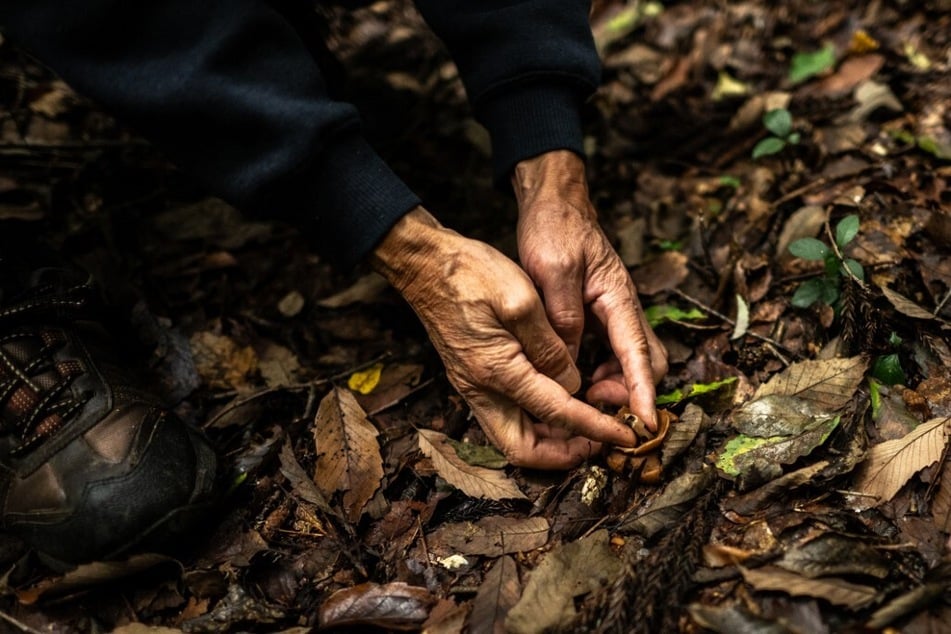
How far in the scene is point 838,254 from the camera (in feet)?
6.94

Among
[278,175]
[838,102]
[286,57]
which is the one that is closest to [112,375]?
[278,175]

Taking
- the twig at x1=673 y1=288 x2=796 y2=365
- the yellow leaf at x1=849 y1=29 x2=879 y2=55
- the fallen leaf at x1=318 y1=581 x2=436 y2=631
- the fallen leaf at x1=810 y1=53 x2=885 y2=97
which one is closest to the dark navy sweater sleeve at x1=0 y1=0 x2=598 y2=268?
the fallen leaf at x1=318 y1=581 x2=436 y2=631

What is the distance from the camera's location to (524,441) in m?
1.94

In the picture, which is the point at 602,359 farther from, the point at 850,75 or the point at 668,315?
the point at 850,75

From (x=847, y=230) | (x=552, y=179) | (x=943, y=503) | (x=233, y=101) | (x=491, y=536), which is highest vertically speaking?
(x=233, y=101)

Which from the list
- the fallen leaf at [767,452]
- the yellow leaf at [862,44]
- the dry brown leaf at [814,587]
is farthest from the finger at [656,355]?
the yellow leaf at [862,44]

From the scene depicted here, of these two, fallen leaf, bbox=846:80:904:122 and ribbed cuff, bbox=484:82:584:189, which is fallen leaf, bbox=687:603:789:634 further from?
fallen leaf, bbox=846:80:904:122

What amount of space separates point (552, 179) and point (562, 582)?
1.33m

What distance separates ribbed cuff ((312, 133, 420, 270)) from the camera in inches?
78.7

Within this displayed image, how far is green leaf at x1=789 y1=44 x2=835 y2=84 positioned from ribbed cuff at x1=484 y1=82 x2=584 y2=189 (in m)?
1.66

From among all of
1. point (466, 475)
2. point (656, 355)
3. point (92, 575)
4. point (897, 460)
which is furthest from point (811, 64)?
point (92, 575)

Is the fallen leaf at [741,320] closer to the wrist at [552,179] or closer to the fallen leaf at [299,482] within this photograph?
the wrist at [552,179]

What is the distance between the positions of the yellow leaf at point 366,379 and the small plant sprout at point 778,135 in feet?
6.01

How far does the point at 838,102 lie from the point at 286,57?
2587 mm
